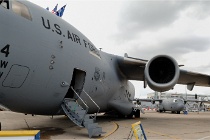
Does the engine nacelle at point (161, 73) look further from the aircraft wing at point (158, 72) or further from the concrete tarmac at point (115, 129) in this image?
the concrete tarmac at point (115, 129)

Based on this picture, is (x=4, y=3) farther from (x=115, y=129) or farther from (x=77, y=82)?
(x=115, y=129)

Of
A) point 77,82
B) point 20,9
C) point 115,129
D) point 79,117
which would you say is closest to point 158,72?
point 115,129

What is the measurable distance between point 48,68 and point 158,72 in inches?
275

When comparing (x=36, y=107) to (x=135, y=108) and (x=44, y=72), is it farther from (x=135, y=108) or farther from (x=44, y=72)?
(x=135, y=108)

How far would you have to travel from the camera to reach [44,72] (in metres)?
7.49

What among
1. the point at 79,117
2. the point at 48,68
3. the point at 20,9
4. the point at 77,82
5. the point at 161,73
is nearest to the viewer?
the point at 20,9

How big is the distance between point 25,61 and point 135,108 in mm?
10889

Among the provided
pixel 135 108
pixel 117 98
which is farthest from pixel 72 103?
pixel 135 108

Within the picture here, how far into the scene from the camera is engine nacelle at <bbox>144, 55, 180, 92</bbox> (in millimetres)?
11438

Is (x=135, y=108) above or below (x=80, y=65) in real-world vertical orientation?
below

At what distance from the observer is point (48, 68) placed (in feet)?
25.0

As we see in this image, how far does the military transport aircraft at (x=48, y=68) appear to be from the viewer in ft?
21.3

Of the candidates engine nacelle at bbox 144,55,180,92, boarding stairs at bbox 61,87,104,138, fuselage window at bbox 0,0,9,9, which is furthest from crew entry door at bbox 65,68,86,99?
fuselage window at bbox 0,0,9,9

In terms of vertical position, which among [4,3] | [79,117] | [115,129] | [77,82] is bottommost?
[115,129]
